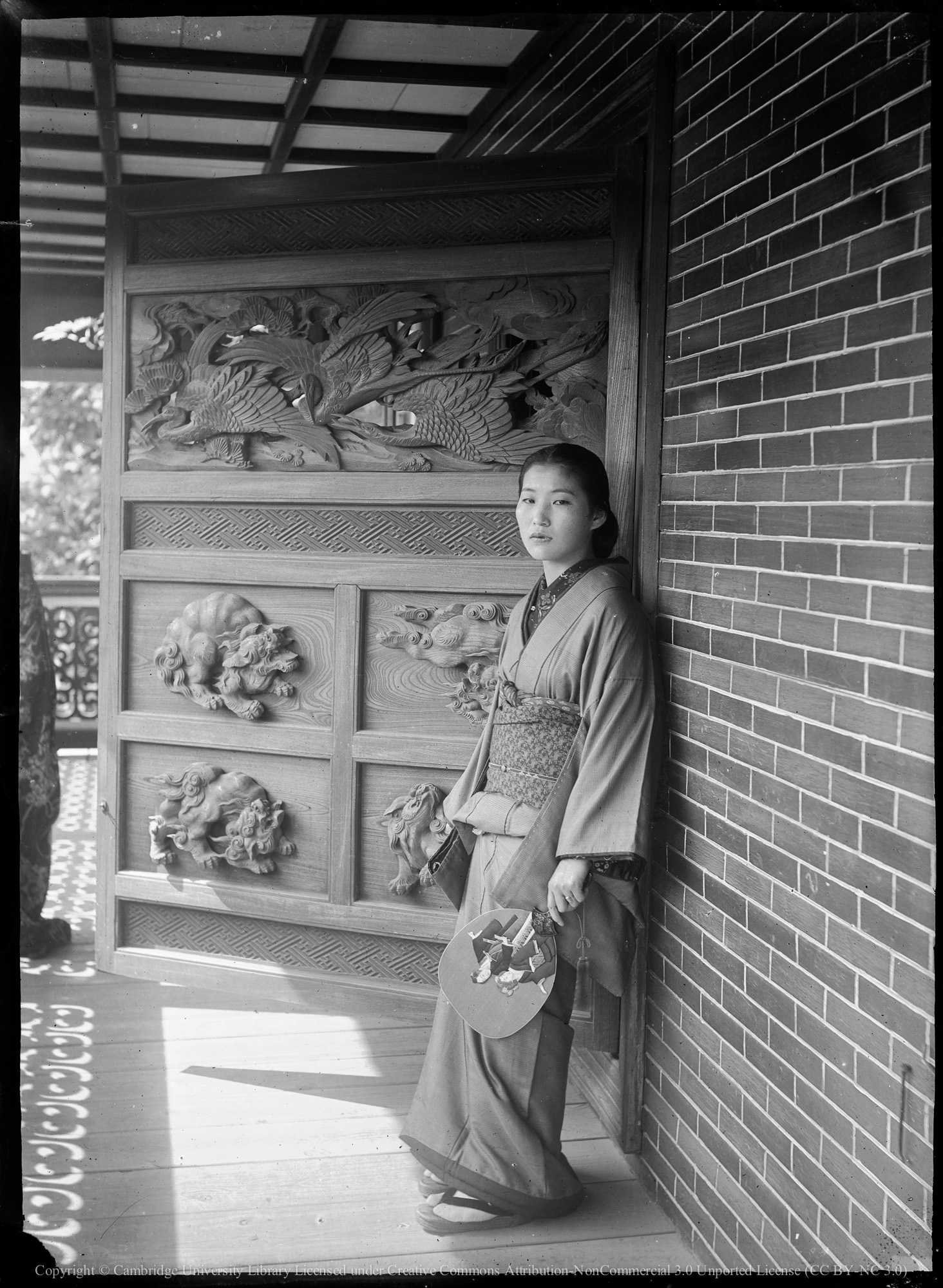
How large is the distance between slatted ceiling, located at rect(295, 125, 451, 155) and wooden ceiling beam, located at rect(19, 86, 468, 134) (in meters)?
0.06

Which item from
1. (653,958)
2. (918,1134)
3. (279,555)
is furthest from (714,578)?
(279,555)

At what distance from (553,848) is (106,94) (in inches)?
98.1

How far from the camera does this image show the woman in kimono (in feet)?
8.27

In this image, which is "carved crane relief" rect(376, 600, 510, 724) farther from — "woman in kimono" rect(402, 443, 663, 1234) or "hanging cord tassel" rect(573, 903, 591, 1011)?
"hanging cord tassel" rect(573, 903, 591, 1011)

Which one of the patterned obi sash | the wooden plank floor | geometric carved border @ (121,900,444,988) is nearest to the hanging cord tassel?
the patterned obi sash

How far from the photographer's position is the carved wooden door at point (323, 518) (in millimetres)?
2967

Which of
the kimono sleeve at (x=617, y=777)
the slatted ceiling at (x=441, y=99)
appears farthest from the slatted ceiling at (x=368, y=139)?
the kimono sleeve at (x=617, y=777)

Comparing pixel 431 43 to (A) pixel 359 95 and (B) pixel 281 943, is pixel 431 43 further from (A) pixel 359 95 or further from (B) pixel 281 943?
(B) pixel 281 943

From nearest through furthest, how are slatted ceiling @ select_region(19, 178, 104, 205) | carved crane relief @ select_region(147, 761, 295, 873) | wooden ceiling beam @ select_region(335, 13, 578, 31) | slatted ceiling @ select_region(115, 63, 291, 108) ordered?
wooden ceiling beam @ select_region(335, 13, 578, 31), slatted ceiling @ select_region(115, 63, 291, 108), carved crane relief @ select_region(147, 761, 295, 873), slatted ceiling @ select_region(19, 178, 104, 205)

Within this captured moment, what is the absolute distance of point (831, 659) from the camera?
Result: 6.46ft

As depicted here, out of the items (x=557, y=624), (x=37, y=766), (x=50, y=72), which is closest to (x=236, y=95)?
(x=50, y=72)

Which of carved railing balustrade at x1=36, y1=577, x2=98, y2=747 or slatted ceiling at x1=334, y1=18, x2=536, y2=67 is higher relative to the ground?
slatted ceiling at x1=334, y1=18, x2=536, y2=67

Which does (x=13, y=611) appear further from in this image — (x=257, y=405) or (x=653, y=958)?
(x=653, y=958)

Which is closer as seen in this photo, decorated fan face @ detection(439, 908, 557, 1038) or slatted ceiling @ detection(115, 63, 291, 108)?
decorated fan face @ detection(439, 908, 557, 1038)
